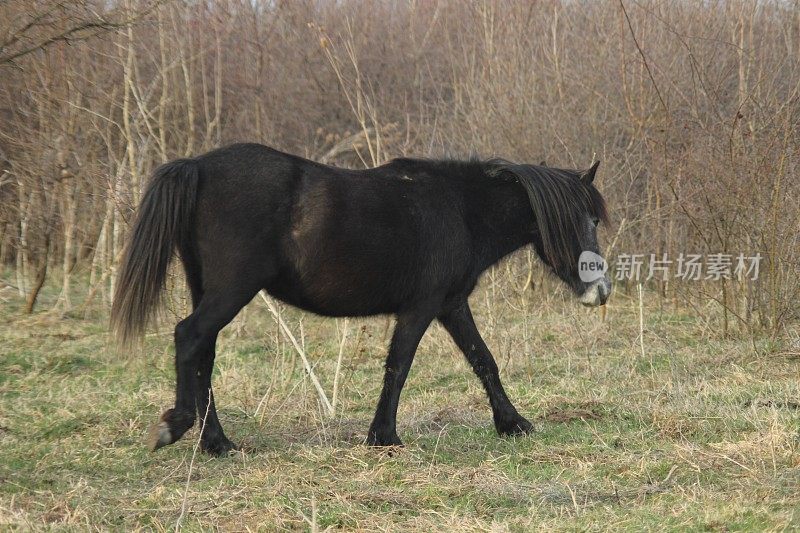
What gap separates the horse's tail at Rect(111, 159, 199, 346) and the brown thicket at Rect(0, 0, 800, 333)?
261cm

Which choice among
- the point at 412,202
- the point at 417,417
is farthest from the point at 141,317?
the point at 417,417

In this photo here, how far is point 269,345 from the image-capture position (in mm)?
9844

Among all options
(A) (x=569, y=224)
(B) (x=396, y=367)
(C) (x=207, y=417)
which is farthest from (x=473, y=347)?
(C) (x=207, y=417)

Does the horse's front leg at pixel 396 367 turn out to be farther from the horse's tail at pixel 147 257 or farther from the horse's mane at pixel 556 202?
the horse's tail at pixel 147 257

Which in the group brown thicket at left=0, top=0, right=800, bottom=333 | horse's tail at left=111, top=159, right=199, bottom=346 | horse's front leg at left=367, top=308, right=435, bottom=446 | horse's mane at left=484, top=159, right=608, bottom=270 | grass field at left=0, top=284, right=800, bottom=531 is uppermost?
brown thicket at left=0, top=0, right=800, bottom=333

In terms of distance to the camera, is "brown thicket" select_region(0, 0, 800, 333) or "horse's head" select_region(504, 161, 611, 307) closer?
"horse's head" select_region(504, 161, 611, 307)

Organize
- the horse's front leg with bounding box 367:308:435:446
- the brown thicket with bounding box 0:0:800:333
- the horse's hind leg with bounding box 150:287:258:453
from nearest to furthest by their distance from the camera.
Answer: the horse's hind leg with bounding box 150:287:258:453 < the horse's front leg with bounding box 367:308:435:446 < the brown thicket with bounding box 0:0:800:333

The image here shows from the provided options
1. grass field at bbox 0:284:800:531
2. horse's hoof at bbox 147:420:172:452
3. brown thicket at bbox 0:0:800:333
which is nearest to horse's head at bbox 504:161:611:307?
grass field at bbox 0:284:800:531

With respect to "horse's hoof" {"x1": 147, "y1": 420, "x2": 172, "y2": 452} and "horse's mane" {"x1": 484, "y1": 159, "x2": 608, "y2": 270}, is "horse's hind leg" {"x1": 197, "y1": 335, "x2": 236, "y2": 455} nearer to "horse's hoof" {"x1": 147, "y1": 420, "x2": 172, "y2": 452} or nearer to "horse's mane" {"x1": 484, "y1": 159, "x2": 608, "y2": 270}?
"horse's hoof" {"x1": 147, "y1": 420, "x2": 172, "y2": 452}

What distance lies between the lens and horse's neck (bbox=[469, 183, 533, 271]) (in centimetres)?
626

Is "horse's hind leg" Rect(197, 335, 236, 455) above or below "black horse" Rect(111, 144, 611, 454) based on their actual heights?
below

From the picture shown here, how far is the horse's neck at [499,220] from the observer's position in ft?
20.5

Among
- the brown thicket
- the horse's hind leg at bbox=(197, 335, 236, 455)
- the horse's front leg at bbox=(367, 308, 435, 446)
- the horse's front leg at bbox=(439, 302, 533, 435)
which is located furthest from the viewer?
the brown thicket

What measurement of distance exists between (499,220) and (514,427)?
1.42 metres
